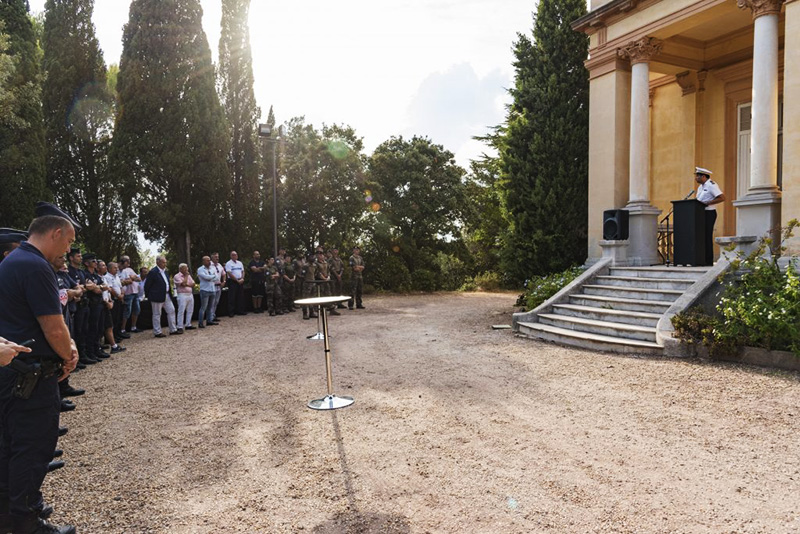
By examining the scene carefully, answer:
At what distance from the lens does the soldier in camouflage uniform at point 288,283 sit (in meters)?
16.0

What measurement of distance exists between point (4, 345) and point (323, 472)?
2.24 meters

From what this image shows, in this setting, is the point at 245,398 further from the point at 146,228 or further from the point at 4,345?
the point at 146,228

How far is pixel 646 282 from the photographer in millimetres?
9766

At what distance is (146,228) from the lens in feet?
63.8

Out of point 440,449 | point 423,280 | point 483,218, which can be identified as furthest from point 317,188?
point 440,449

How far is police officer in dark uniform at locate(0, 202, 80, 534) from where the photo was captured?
2703 millimetres

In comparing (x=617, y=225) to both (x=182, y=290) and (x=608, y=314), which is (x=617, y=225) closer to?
(x=608, y=314)

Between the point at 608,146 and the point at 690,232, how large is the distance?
3.38 m

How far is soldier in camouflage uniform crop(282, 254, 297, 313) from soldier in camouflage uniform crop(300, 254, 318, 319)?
0.37 metres

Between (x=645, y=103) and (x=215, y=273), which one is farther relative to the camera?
(x=215, y=273)

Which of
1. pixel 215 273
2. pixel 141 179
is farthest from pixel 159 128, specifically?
pixel 215 273

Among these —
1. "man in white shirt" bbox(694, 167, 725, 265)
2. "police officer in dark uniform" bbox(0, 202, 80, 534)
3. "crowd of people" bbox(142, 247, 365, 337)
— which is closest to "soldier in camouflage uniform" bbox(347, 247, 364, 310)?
"crowd of people" bbox(142, 247, 365, 337)

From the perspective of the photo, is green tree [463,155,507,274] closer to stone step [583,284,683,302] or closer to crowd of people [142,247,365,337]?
crowd of people [142,247,365,337]

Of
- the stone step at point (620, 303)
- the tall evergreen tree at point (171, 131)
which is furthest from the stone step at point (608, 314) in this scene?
the tall evergreen tree at point (171, 131)
